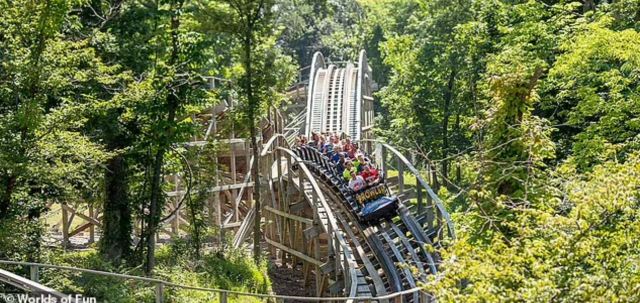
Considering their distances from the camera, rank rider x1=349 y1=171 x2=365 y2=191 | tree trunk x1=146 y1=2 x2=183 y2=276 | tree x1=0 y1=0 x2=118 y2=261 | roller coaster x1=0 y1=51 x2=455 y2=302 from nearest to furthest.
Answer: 1. tree x1=0 y1=0 x2=118 y2=261
2. roller coaster x1=0 y1=51 x2=455 y2=302
3. tree trunk x1=146 y1=2 x2=183 y2=276
4. rider x1=349 y1=171 x2=365 y2=191

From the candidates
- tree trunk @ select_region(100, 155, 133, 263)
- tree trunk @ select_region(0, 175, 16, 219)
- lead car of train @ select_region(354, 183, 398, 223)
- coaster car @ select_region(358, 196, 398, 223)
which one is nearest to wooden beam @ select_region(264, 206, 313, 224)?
lead car of train @ select_region(354, 183, 398, 223)

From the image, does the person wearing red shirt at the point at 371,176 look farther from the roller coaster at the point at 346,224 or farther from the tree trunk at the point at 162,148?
the tree trunk at the point at 162,148

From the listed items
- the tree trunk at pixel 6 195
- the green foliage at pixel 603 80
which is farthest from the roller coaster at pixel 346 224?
the tree trunk at pixel 6 195

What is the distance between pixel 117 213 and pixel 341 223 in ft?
17.0

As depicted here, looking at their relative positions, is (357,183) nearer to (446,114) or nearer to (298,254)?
(298,254)

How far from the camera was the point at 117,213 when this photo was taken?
1703 cm

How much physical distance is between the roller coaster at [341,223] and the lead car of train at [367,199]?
3 cm

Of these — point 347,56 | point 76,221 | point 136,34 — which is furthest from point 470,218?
point 347,56

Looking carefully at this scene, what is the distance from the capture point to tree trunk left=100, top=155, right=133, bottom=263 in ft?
55.3

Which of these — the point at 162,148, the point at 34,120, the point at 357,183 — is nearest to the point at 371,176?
the point at 357,183

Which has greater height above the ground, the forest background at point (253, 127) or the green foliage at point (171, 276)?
the forest background at point (253, 127)

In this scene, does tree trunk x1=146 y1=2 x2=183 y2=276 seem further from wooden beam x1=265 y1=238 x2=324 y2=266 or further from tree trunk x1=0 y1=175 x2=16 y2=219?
wooden beam x1=265 y1=238 x2=324 y2=266

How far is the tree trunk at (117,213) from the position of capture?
55.3ft

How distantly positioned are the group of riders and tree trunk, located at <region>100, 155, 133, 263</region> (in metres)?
5.30
